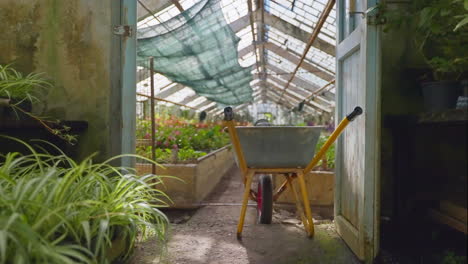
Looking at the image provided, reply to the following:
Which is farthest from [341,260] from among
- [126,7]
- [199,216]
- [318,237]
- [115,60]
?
[126,7]

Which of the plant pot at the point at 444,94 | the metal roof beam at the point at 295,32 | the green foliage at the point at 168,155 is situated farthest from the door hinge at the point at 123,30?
the metal roof beam at the point at 295,32

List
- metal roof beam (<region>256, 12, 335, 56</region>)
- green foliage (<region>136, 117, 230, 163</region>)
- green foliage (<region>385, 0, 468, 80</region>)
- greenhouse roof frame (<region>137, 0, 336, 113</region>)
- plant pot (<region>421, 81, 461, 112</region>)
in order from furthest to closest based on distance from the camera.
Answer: metal roof beam (<region>256, 12, 335, 56</region>) → greenhouse roof frame (<region>137, 0, 336, 113</region>) → green foliage (<region>136, 117, 230, 163</region>) → plant pot (<region>421, 81, 461, 112</region>) → green foliage (<region>385, 0, 468, 80</region>)

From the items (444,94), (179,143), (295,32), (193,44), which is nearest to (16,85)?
(444,94)

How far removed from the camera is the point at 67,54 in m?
2.11

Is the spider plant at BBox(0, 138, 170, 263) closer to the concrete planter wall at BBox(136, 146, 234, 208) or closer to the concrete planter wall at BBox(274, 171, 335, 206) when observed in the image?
the concrete planter wall at BBox(136, 146, 234, 208)

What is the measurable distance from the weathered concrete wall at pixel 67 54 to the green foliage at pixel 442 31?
67.5 inches

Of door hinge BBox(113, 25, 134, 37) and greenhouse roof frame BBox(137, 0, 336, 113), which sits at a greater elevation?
greenhouse roof frame BBox(137, 0, 336, 113)

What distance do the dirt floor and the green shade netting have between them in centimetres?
218

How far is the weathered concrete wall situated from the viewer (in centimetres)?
210

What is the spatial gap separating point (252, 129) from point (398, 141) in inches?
39.3

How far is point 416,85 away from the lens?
7.91ft

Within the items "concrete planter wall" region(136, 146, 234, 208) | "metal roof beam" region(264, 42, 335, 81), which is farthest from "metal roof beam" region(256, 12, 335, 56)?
"concrete planter wall" region(136, 146, 234, 208)

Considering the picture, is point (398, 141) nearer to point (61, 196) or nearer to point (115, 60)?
point (115, 60)

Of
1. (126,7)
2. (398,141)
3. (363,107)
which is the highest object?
(126,7)
